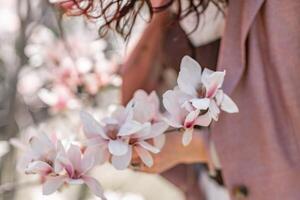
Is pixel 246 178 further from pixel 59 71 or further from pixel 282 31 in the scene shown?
pixel 59 71

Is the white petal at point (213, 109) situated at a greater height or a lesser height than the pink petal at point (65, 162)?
greater

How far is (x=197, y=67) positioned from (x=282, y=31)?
0.20 metres

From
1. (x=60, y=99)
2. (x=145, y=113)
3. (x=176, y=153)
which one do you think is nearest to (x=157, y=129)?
(x=145, y=113)

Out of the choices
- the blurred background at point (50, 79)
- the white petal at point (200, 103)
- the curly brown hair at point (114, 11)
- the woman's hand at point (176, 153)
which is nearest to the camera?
the white petal at point (200, 103)

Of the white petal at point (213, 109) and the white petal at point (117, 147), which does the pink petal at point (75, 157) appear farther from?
the white petal at point (213, 109)

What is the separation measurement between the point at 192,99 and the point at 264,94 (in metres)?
0.25

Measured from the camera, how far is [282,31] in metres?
1.19

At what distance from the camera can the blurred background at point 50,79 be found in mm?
1761

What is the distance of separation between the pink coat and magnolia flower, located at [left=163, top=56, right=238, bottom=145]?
16 cm

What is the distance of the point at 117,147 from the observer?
1044 millimetres

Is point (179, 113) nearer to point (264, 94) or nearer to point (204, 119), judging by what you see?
point (204, 119)

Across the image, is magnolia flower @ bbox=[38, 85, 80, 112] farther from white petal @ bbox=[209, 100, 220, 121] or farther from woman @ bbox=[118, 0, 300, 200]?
white petal @ bbox=[209, 100, 220, 121]

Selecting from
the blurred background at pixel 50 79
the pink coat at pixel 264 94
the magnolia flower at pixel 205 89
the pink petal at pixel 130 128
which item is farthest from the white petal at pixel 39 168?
the blurred background at pixel 50 79

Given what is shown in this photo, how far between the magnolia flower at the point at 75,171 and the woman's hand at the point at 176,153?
0.31 metres
